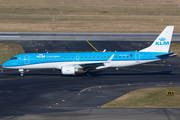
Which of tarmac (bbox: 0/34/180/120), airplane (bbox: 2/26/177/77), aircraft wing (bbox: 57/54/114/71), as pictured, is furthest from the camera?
airplane (bbox: 2/26/177/77)

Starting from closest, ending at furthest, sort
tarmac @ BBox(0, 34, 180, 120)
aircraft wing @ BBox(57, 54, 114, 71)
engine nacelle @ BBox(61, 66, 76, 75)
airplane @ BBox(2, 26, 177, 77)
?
tarmac @ BBox(0, 34, 180, 120) < engine nacelle @ BBox(61, 66, 76, 75) < aircraft wing @ BBox(57, 54, 114, 71) < airplane @ BBox(2, 26, 177, 77)

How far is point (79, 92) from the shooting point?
114 ft

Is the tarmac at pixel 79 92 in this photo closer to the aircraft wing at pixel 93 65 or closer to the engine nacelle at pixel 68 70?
the engine nacelle at pixel 68 70

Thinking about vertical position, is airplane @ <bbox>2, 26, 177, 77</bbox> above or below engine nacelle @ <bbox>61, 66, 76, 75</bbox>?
above

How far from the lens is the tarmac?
26.5 metres

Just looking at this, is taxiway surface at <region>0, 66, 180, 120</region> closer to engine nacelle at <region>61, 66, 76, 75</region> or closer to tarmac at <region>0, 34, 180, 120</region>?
tarmac at <region>0, 34, 180, 120</region>

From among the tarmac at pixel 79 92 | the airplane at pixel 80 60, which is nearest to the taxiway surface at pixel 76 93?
the tarmac at pixel 79 92

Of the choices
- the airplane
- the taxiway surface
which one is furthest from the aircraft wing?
the taxiway surface

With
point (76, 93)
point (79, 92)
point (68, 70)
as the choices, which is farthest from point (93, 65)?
point (76, 93)

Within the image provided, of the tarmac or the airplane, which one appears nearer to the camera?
the tarmac

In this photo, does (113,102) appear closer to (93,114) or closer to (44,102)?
(93,114)

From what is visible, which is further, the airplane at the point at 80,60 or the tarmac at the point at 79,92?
the airplane at the point at 80,60

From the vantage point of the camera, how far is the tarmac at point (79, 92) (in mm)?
26547

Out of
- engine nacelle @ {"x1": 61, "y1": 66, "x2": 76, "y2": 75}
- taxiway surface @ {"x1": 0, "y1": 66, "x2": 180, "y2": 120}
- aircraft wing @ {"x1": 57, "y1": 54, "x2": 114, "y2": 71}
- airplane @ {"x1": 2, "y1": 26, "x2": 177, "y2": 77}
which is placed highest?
airplane @ {"x1": 2, "y1": 26, "x2": 177, "y2": 77}
